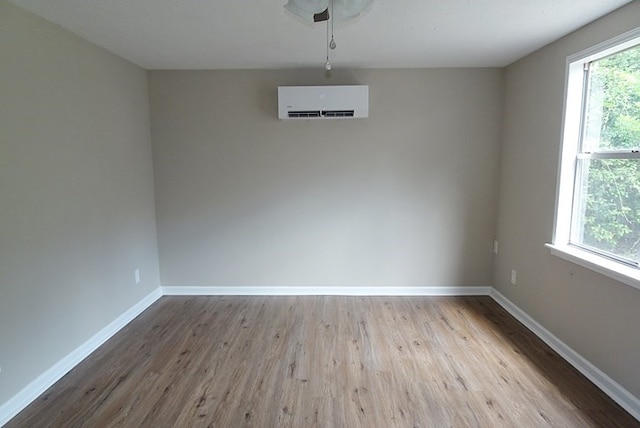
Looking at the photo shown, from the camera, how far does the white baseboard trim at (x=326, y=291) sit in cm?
375

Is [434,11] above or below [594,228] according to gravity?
above

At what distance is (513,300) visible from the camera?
3.29 metres

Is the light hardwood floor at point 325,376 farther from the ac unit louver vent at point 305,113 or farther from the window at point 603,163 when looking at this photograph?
the ac unit louver vent at point 305,113

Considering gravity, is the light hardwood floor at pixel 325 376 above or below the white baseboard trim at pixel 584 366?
below

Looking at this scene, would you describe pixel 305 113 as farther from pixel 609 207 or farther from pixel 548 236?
pixel 609 207

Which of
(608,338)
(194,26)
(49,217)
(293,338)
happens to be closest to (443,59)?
(194,26)

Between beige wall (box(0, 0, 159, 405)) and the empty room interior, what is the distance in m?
0.02

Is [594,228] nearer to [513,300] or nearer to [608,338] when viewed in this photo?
[608,338]

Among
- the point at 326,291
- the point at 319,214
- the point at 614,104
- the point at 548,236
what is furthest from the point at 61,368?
the point at 614,104

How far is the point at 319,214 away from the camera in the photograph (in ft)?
12.1

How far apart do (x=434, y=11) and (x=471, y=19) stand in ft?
1.06

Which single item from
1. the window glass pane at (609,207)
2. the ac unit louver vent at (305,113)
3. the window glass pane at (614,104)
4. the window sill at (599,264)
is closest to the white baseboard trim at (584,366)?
the window sill at (599,264)

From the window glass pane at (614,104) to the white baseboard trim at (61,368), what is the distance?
4.01 metres

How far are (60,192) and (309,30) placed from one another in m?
2.10
